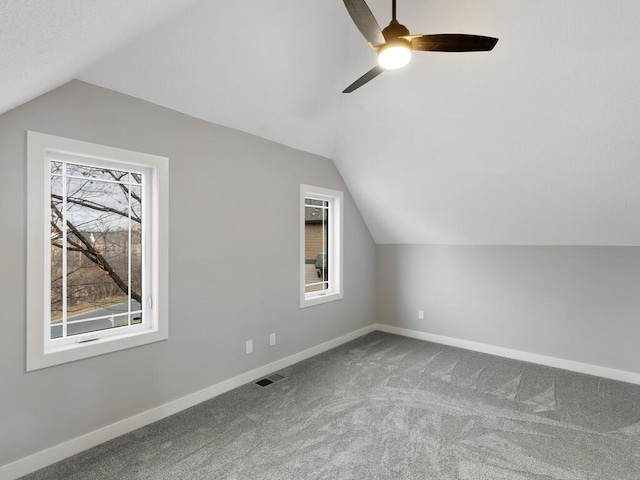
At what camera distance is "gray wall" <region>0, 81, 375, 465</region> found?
2.04 m

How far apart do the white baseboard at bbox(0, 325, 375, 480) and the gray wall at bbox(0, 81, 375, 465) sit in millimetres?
47

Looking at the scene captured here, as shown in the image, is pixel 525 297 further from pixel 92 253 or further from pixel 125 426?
pixel 92 253

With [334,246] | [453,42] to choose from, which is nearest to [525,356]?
[334,246]

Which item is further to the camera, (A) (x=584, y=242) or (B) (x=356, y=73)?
(A) (x=584, y=242)

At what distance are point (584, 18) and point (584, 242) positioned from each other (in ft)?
7.61

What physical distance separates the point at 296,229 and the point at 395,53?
2.22 meters

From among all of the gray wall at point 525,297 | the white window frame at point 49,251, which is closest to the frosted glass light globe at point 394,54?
the white window frame at point 49,251

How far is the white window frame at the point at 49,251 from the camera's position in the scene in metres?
2.08

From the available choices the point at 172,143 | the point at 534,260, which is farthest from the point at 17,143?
the point at 534,260

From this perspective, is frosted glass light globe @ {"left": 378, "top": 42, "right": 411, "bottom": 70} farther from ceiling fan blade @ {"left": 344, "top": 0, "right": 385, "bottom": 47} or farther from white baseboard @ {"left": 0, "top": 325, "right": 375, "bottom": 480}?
white baseboard @ {"left": 0, "top": 325, "right": 375, "bottom": 480}

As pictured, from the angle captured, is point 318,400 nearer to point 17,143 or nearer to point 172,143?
point 172,143

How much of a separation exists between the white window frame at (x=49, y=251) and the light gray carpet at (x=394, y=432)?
68 cm

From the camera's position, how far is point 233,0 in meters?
2.31

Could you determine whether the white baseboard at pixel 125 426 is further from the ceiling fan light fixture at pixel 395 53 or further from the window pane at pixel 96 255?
the ceiling fan light fixture at pixel 395 53
